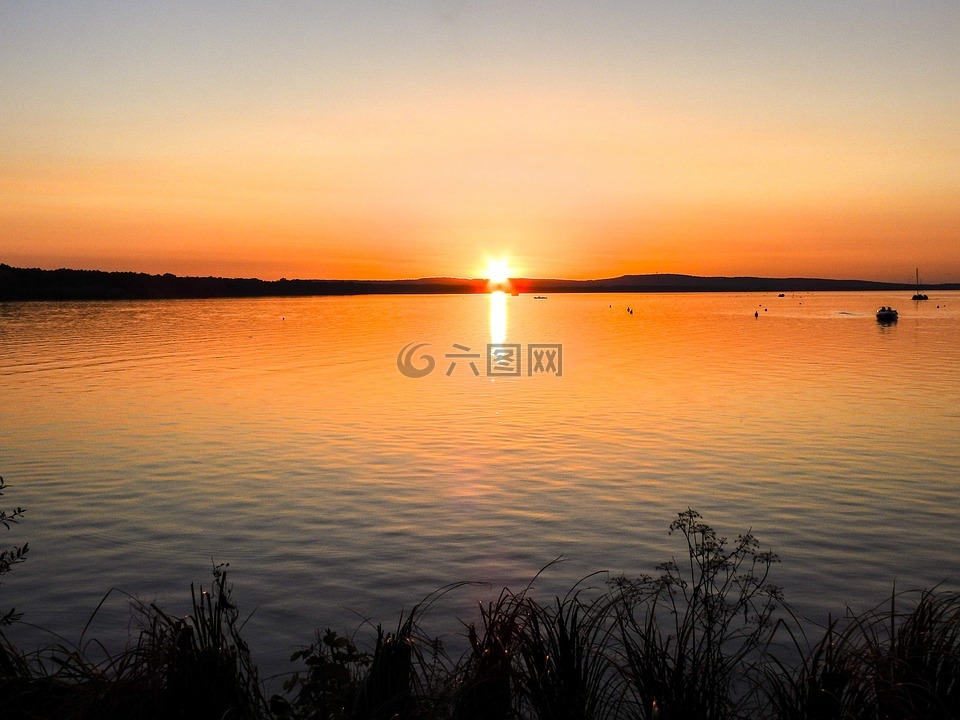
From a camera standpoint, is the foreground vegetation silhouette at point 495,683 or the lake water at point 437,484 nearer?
the foreground vegetation silhouette at point 495,683

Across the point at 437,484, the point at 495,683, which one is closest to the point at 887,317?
the point at 437,484

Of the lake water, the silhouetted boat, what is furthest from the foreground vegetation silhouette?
the silhouetted boat

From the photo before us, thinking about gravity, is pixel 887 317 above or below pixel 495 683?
above

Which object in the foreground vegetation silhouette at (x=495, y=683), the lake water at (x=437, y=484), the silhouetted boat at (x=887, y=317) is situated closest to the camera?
the foreground vegetation silhouette at (x=495, y=683)

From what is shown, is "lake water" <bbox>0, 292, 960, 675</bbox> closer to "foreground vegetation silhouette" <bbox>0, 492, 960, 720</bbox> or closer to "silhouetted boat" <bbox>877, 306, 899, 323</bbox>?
"foreground vegetation silhouette" <bbox>0, 492, 960, 720</bbox>

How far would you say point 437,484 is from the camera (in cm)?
1861

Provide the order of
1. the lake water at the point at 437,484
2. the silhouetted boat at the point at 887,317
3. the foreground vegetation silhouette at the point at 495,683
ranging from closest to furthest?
the foreground vegetation silhouette at the point at 495,683 → the lake water at the point at 437,484 → the silhouetted boat at the point at 887,317

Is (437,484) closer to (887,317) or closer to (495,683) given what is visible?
(495,683)

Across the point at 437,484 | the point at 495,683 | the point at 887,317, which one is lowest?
the point at 437,484

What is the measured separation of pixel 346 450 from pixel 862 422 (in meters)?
16.2

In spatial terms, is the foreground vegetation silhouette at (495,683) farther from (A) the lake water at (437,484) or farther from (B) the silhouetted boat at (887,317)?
(B) the silhouetted boat at (887,317)

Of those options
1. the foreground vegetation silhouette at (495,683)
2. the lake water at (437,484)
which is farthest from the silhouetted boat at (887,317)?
the foreground vegetation silhouette at (495,683)

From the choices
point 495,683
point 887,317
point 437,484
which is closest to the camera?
point 495,683

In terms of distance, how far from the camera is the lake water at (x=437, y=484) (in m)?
12.2
